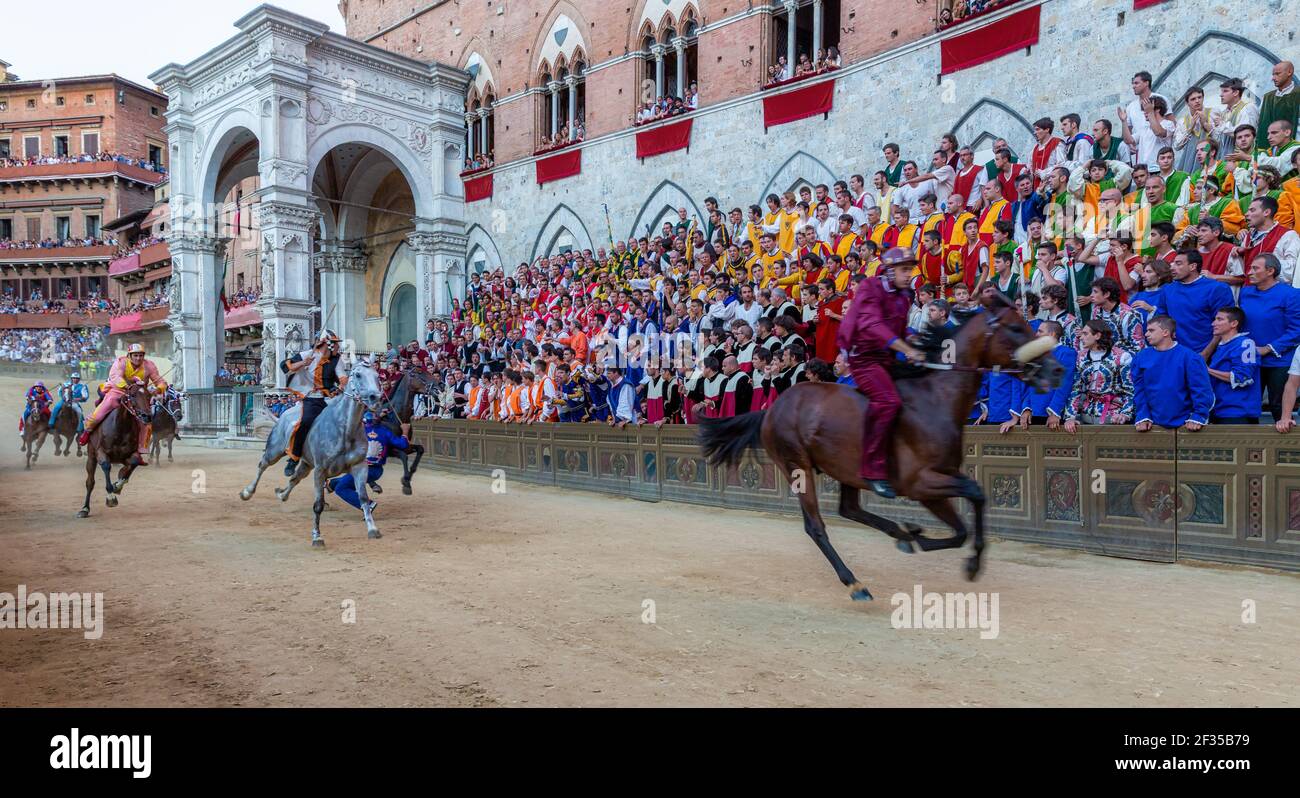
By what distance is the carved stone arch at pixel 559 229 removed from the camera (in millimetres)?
25312

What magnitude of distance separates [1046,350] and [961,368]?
0.62 m

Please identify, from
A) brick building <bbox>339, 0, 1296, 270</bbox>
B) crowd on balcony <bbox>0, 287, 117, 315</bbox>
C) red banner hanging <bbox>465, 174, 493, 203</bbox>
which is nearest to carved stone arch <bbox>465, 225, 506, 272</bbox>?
brick building <bbox>339, 0, 1296, 270</bbox>

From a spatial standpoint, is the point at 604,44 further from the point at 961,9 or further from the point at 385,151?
the point at 961,9

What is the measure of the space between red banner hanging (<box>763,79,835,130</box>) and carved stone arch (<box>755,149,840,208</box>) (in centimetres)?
98

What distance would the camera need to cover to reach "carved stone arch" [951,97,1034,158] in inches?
602

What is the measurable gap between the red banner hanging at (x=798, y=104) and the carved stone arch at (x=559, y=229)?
289 inches

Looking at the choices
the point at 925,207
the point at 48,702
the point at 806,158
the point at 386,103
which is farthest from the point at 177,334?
the point at 48,702

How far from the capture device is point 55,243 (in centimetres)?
5353

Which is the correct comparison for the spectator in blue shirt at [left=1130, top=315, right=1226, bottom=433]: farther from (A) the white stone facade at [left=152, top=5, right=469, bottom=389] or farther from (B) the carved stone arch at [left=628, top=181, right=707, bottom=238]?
(A) the white stone facade at [left=152, top=5, right=469, bottom=389]

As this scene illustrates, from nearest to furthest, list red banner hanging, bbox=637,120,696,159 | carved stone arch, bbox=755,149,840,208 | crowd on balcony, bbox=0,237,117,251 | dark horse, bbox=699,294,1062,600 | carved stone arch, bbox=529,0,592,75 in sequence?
dark horse, bbox=699,294,1062,600 < carved stone arch, bbox=755,149,840,208 < red banner hanging, bbox=637,120,696,159 < carved stone arch, bbox=529,0,592,75 < crowd on balcony, bbox=0,237,117,251

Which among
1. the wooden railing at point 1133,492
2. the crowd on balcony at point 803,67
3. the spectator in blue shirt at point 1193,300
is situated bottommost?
the wooden railing at point 1133,492

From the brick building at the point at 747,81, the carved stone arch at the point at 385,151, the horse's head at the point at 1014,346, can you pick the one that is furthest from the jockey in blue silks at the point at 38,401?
the horse's head at the point at 1014,346

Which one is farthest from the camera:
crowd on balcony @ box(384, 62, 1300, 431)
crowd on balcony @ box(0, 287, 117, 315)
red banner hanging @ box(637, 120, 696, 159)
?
crowd on balcony @ box(0, 287, 117, 315)

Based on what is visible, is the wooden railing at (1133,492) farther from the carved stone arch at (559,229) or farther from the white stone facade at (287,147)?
the white stone facade at (287,147)
